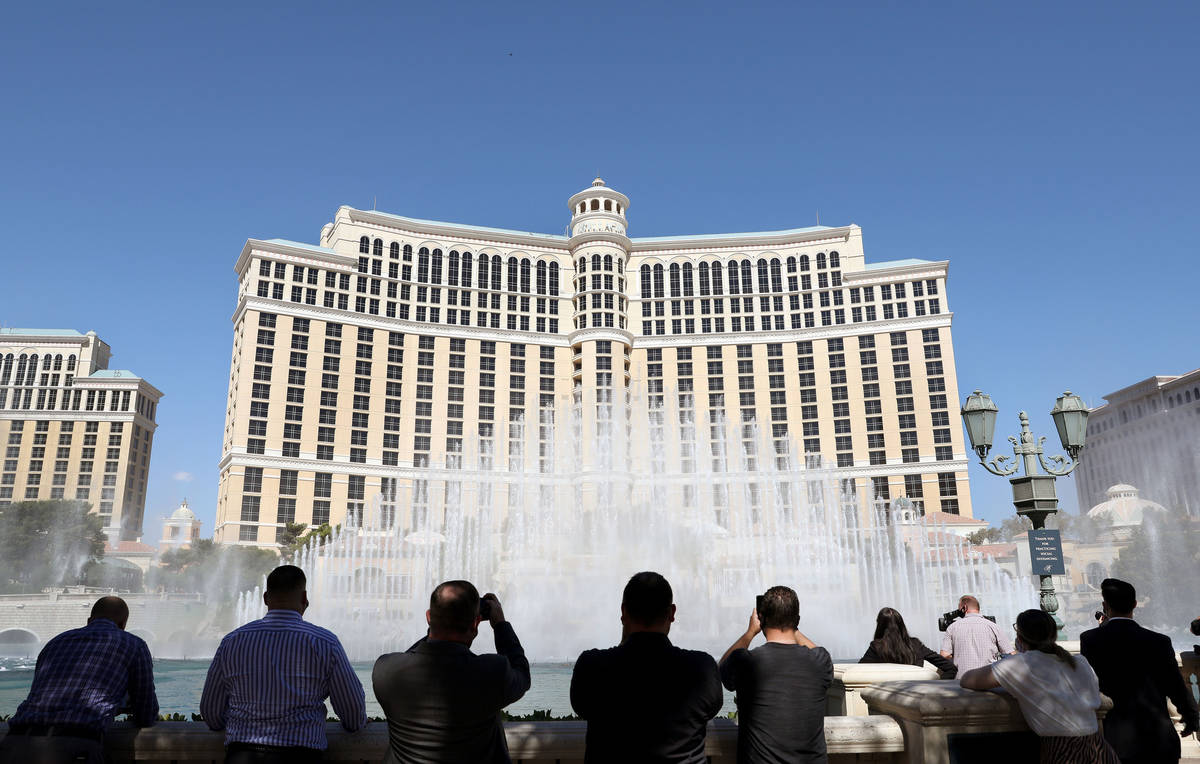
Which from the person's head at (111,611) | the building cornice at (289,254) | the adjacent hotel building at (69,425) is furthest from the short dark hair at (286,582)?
the adjacent hotel building at (69,425)

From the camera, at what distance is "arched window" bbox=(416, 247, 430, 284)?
276 ft

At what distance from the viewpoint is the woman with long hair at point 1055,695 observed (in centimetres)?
408

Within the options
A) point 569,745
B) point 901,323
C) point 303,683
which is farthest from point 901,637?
point 901,323

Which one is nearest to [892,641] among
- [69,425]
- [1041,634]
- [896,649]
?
[896,649]

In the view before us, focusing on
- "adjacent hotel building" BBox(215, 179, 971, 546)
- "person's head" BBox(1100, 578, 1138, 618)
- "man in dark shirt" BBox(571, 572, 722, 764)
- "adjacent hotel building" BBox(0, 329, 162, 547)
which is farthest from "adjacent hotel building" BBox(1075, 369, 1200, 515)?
"adjacent hotel building" BBox(0, 329, 162, 547)

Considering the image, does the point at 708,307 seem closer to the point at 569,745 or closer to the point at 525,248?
the point at 525,248

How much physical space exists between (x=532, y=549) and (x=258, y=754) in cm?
3639

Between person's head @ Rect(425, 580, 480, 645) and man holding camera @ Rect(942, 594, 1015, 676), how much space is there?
16.8 ft

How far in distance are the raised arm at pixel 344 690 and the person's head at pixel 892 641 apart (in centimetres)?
460

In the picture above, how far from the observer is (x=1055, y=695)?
4.11m

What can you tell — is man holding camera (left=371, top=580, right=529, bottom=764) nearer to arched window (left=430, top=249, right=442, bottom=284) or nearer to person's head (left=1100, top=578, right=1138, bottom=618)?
person's head (left=1100, top=578, right=1138, bottom=618)

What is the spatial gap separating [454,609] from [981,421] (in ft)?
34.1

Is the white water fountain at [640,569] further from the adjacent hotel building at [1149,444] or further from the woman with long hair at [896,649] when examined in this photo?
the adjacent hotel building at [1149,444]

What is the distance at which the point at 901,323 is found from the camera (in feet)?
272
